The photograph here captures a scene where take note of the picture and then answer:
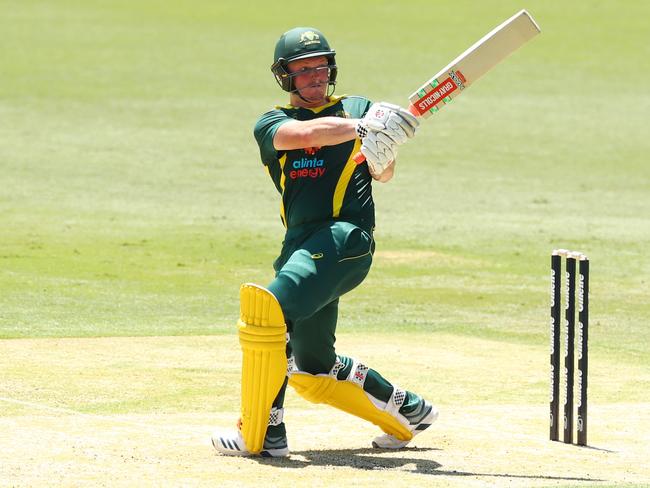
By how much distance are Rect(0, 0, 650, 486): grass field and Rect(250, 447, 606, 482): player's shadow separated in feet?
0.08

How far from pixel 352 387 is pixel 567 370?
106 cm

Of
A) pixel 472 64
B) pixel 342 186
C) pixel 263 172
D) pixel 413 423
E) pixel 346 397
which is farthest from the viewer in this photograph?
pixel 263 172

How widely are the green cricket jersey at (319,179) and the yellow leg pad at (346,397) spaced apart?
28.0 inches

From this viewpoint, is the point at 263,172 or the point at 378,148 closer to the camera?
the point at 378,148

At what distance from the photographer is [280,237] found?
50.3 feet

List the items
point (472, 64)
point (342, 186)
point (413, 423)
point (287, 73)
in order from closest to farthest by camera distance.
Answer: point (472, 64), point (342, 186), point (287, 73), point (413, 423)

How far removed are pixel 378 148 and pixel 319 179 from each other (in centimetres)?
44

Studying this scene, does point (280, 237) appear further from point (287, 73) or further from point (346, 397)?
point (287, 73)

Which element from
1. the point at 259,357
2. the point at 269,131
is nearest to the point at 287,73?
the point at 269,131

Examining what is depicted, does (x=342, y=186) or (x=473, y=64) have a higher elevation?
A: (x=473, y=64)

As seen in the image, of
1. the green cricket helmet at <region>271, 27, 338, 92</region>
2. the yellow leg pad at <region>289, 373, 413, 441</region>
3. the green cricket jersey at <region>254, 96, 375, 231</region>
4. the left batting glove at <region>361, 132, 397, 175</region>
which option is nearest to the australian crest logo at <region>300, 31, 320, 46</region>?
the green cricket helmet at <region>271, 27, 338, 92</region>

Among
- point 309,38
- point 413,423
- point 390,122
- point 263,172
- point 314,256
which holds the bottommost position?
point 413,423

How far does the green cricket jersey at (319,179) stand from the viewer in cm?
567

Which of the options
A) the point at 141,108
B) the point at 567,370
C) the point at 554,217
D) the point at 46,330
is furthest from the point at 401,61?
the point at 567,370
